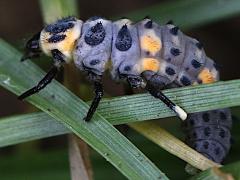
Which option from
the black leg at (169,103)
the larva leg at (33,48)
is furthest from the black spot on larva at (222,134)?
the larva leg at (33,48)

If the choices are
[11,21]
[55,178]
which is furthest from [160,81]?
[11,21]

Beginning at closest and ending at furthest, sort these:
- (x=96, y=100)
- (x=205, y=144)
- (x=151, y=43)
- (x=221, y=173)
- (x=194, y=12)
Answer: (x=221, y=173), (x=96, y=100), (x=151, y=43), (x=205, y=144), (x=194, y=12)

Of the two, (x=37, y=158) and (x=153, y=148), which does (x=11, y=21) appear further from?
(x=153, y=148)

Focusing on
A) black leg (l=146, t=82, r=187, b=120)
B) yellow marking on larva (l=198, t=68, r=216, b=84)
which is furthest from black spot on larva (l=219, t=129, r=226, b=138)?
black leg (l=146, t=82, r=187, b=120)

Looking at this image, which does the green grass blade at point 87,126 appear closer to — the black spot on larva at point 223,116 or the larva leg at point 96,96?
the larva leg at point 96,96

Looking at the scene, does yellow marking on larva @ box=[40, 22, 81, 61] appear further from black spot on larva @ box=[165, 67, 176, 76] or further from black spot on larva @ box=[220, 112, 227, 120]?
black spot on larva @ box=[220, 112, 227, 120]

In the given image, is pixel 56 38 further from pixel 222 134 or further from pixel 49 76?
pixel 222 134

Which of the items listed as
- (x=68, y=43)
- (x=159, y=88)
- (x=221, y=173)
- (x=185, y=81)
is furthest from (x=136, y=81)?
(x=221, y=173)
